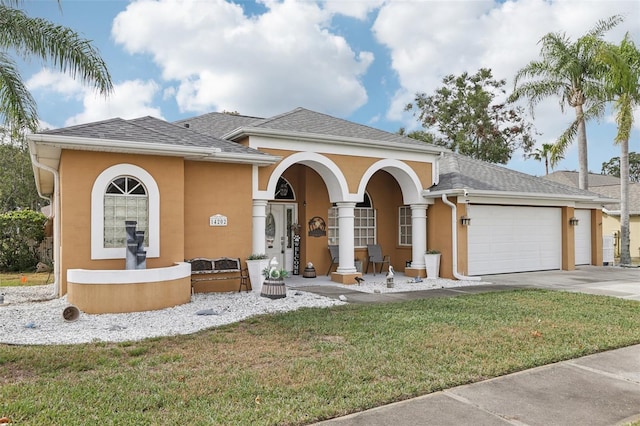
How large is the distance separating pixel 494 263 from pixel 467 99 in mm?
20843

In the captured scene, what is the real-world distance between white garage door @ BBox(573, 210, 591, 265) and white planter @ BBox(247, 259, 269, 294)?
43.5 feet

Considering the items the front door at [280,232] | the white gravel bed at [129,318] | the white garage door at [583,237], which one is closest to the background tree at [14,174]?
the front door at [280,232]

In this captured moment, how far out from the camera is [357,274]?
1296 centimetres

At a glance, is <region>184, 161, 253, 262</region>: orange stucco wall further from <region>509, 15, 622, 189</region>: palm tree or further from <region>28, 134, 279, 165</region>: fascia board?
<region>509, 15, 622, 189</region>: palm tree

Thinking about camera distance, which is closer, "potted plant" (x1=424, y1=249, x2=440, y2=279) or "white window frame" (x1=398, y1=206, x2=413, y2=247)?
"potted plant" (x1=424, y1=249, x2=440, y2=279)

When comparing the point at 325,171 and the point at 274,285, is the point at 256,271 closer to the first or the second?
the point at 274,285

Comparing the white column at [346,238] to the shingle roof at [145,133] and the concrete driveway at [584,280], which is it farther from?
the concrete driveway at [584,280]

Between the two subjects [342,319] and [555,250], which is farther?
[555,250]

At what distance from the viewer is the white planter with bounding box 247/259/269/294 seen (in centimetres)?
1097

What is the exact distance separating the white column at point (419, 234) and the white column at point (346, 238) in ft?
7.58

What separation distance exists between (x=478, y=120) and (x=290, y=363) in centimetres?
3065

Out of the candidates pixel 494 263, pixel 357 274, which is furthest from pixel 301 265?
pixel 494 263

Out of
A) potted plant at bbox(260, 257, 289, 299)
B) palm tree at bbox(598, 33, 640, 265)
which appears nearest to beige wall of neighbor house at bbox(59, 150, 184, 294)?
potted plant at bbox(260, 257, 289, 299)

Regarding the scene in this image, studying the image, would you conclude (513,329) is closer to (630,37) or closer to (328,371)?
(328,371)
